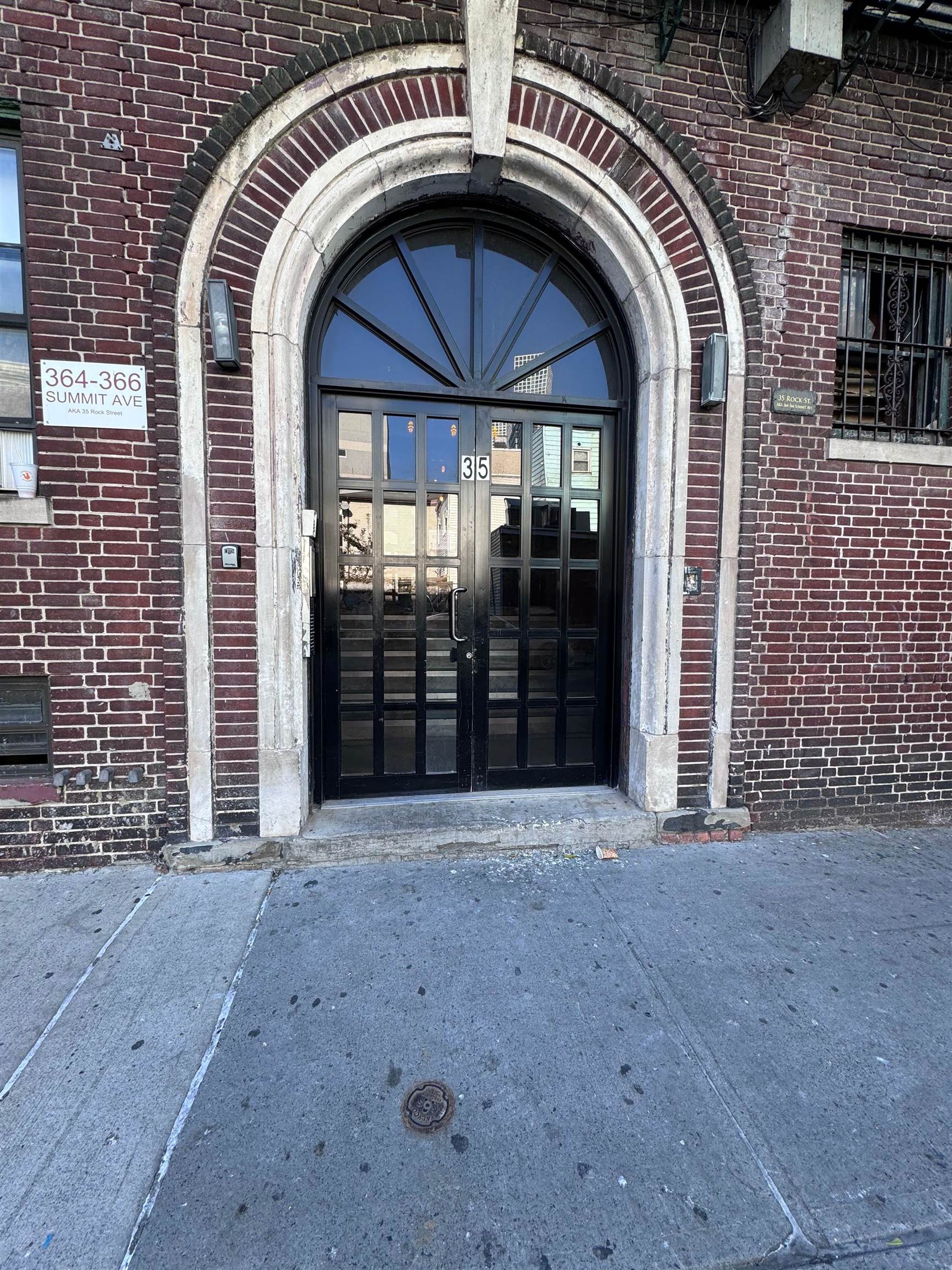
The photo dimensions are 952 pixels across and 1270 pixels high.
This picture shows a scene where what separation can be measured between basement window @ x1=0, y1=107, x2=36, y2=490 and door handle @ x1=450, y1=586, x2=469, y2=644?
105 inches

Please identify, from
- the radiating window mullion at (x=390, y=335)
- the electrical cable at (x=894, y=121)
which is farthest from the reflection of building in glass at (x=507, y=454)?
the electrical cable at (x=894, y=121)

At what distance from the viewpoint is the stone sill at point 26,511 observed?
128 inches

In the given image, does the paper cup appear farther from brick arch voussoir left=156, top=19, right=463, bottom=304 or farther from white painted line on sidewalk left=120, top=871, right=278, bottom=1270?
white painted line on sidewalk left=120, top=871, right=278, bottom=1270

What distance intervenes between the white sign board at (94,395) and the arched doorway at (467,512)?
103 centimetres

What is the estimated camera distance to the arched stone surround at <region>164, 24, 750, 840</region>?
132 inches

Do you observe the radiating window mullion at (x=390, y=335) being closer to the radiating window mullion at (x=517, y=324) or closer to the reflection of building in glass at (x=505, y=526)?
the radiating window mullion at (x=517, y=324)

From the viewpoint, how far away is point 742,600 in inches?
159

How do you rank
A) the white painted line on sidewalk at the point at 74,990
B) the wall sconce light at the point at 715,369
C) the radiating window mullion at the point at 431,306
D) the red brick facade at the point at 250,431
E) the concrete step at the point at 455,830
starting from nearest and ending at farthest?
the white painted line on sidewalk at the point at 74,990 < the red brick facade at the point at 250,431 < the concrete step at the point at 455,830 < the wall sconce light at the point at 715,369 < the radiating window mullion at the point at 431,306

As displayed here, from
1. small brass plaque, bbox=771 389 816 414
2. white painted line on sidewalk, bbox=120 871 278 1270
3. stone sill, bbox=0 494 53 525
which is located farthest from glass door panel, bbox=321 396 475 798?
small brass plaque, bbox=771 389 816 414

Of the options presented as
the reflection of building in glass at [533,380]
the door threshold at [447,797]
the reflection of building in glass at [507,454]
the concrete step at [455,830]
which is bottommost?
the concrete step at [455,830]

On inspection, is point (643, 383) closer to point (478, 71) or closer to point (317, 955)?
point (478, 71)

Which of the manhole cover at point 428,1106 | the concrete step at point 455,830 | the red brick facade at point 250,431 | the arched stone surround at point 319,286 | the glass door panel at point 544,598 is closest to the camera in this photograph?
the manhole cover at point 428,1106

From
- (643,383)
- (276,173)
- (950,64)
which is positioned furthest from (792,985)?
(950,64)

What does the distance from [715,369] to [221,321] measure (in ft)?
10.1
